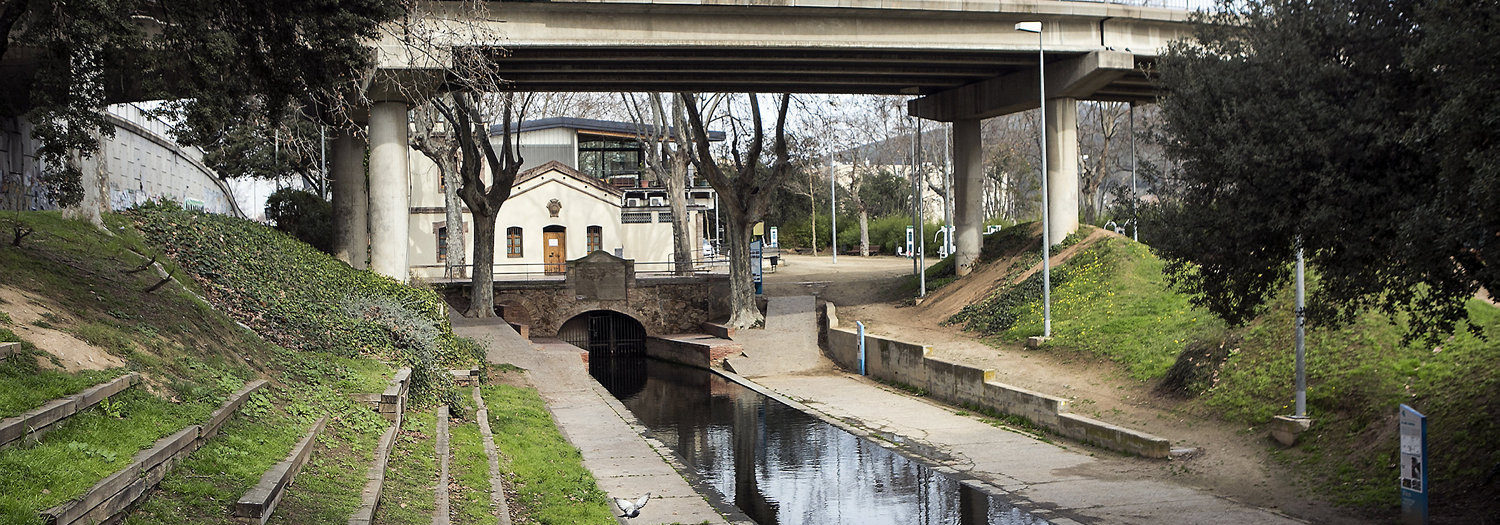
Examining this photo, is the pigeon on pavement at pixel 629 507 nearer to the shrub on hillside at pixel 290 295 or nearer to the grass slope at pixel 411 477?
the grass slope at pixel 411 477

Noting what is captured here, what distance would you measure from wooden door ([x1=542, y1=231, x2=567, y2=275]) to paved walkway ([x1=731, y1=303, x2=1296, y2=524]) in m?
23.2

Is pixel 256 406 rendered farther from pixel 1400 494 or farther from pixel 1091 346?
pixel 1091 346

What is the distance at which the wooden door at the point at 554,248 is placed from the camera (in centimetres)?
5028

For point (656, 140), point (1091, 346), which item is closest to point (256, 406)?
point (1091, 346)

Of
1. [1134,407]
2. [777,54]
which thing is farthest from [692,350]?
[1134,407]

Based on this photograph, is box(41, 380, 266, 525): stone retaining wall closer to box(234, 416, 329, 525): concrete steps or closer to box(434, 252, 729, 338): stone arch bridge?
box(234, 416, 329, 525): concrete steps

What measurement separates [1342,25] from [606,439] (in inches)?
477

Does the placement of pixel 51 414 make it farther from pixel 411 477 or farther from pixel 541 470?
pixel 541 470

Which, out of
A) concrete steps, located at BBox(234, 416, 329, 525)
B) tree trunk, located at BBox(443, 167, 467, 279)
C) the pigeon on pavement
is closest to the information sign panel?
tree trunk, located at BBox(443, 167, 467, 279)

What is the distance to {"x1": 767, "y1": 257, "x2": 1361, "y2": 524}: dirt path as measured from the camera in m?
14.3

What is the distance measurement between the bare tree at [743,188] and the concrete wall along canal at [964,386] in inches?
95.4

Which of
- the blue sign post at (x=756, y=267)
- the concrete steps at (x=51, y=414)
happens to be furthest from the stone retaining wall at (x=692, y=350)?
the concrete steps at (x=51, y=414)

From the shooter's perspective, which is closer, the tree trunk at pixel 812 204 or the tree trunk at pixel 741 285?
the tree trunk at pixel 741 285

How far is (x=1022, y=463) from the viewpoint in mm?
17188
